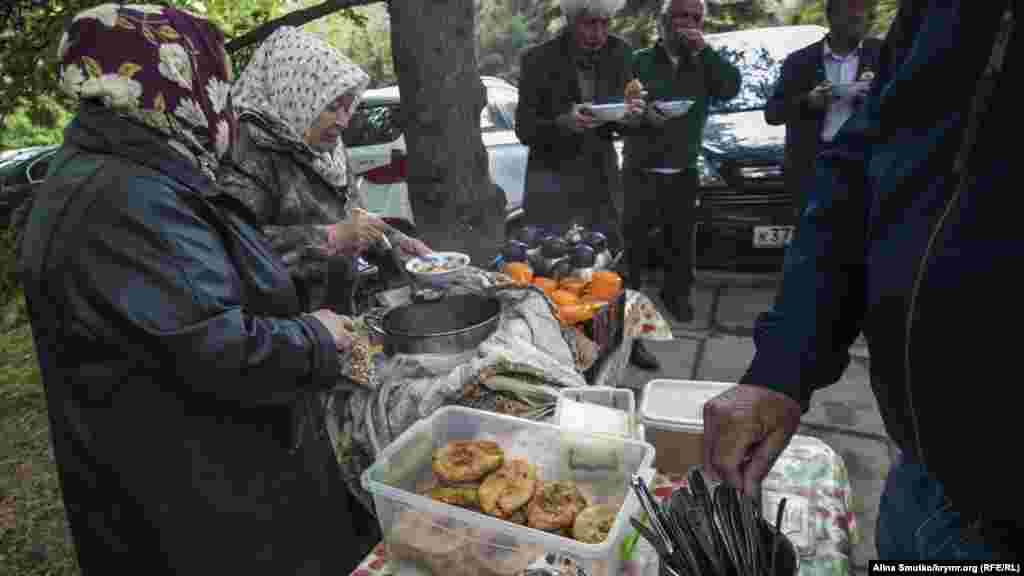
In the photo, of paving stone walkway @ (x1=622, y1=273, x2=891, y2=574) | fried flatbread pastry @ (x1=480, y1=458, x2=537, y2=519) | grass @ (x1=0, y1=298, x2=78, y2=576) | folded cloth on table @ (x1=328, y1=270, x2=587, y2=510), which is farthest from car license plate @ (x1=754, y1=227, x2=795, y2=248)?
grass @ (x1=0, y1=298, x2=78, y2=576)

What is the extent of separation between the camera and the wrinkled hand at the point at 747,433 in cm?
100

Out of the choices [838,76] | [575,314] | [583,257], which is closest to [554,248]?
[583,257]

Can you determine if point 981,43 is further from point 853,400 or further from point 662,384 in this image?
point 853,400

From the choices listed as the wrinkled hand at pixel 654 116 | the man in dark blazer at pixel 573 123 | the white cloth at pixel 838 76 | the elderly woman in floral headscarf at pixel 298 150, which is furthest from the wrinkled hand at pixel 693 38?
the elderly woman in floral headscarf at pixel 298 150

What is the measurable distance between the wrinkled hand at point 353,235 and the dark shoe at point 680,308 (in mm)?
3079

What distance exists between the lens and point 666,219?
4.46 metres

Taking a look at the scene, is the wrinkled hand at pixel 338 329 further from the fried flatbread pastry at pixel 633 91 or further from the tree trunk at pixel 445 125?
the fried flatbread pastry at pixel 633 91

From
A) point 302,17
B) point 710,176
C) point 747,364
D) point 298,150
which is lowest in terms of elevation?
point 747,364

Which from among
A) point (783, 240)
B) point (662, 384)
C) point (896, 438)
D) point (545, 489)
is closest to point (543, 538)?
point (545, 489)

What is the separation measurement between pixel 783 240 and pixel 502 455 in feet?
14.8

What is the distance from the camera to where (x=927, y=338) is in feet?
2.62

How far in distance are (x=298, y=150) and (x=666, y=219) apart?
296 cm

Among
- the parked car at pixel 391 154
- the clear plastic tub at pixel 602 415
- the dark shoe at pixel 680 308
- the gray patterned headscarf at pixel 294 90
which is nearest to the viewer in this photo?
the clear plastic tub at pixel 602 415

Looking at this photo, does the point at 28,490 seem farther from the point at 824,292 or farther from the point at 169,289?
the point at 824,292
